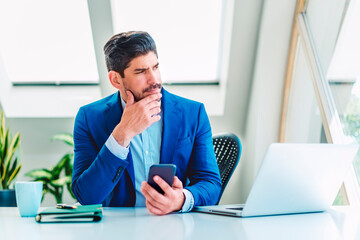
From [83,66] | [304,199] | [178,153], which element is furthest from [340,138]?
[83,66]

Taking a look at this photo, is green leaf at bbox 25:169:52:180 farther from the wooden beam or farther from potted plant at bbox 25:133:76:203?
the wooden beam

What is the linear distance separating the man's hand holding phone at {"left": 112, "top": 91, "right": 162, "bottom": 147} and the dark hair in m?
0.14

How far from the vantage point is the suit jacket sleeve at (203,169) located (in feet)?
5.76

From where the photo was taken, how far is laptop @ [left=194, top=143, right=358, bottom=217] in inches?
49.9

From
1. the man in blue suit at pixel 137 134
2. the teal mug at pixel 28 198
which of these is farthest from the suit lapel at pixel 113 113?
the teal mug at pixel 28 198

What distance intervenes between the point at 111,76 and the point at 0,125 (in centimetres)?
237

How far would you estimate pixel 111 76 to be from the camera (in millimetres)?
1999

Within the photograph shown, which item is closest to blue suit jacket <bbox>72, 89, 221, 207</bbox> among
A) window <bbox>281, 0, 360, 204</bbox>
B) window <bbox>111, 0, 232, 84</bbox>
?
window <bbox>281, 0, 360, 204</bbox>

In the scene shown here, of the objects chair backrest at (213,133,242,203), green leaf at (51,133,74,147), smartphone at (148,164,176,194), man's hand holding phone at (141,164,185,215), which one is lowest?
green leaf at (51,133,74,147)

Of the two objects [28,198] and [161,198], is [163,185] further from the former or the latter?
[28,198]

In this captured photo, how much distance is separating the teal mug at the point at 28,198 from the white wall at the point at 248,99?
2.69 m

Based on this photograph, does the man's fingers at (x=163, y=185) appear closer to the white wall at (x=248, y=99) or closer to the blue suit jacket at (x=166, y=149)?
the blue suit jacket at (x=166, y=149)

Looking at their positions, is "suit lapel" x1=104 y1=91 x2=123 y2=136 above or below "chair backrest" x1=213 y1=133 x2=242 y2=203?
above

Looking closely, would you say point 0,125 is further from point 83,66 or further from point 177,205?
point 177,205
